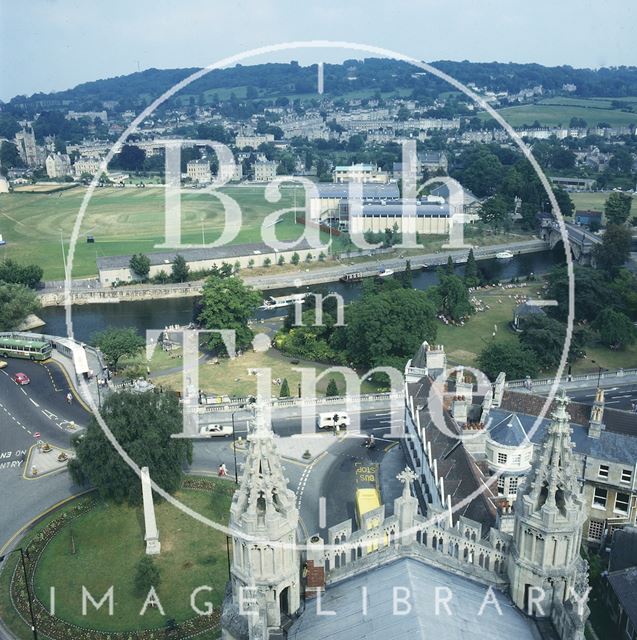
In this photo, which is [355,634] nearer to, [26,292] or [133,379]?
[133,379]

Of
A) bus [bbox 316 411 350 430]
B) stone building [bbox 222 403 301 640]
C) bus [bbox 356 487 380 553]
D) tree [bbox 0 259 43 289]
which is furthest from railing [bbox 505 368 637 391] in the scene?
tree [bbox 0 259 43 289]

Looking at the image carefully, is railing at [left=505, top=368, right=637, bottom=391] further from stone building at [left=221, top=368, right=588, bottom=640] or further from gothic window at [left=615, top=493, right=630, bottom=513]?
stone building at [left=221, top=368, right=588, bottom=640]

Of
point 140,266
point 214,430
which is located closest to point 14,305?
point 140,266

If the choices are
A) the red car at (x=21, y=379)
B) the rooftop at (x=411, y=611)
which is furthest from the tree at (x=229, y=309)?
the rooftop at (x=411, y=611)

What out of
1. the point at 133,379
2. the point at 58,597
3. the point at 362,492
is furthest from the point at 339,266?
the point at 58,597

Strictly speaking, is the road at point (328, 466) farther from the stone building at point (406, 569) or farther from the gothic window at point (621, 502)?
the stone building at point (406, 569)
